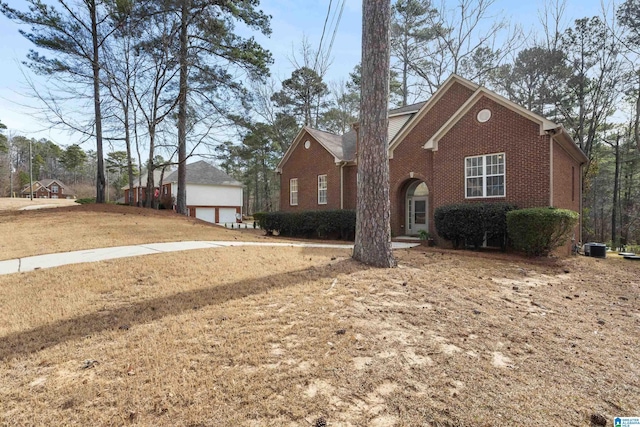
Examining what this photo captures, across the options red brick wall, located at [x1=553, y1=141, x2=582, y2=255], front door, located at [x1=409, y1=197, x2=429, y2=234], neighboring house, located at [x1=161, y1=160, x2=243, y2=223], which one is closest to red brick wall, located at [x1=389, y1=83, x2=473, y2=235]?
front door, located at [x1=409, y1=197, x2=429, y2=234]

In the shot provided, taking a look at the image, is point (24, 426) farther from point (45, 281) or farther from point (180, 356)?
point (45, 281)

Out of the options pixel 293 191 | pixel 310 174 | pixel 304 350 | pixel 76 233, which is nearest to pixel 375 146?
pixel 304 350

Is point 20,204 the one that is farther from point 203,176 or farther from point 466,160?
point 466,160

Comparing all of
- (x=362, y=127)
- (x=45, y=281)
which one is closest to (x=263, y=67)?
(x=362, y=127)

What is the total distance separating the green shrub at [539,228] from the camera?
896cm

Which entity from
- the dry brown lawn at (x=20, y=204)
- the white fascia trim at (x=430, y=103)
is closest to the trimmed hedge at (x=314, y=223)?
the white fascia trim at (x=430, y=103)

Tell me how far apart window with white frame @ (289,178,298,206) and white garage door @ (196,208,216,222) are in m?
14.6

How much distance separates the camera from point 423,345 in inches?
130

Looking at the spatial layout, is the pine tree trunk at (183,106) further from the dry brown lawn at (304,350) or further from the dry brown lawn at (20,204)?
the dry brown lawn at (304,350)

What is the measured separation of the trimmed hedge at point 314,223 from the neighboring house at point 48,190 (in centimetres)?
6732

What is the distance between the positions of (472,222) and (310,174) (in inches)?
403

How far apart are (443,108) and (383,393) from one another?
13502 millimetres

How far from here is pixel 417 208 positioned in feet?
49.4

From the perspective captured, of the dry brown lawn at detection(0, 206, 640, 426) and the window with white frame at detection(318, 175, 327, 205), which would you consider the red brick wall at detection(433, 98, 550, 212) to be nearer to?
the dry brown lawn at detection(0, 206, 640, 426)
